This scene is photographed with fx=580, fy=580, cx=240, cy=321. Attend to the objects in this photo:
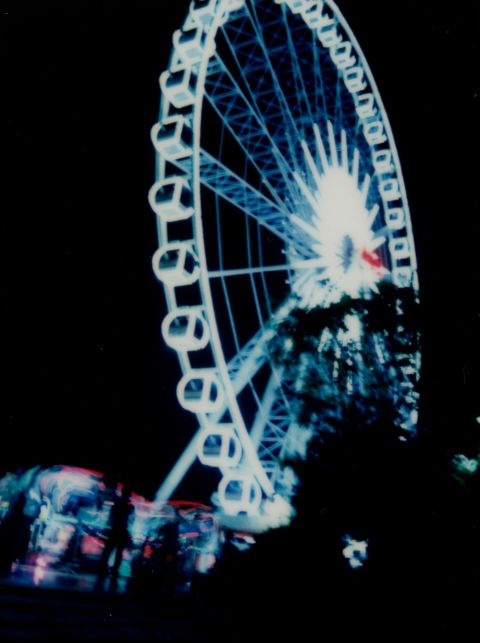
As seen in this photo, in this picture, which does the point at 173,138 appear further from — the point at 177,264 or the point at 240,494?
the point at 240,494

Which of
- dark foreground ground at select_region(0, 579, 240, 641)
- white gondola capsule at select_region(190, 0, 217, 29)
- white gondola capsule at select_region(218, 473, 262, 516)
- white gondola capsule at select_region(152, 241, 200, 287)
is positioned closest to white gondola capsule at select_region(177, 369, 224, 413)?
white gondola capsule at select_region(218, 473, 262, 516)

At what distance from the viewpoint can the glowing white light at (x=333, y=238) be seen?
11.7 metres

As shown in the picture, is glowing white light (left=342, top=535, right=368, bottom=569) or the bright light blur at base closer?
glowing white light (left=342, top=535, right=368, bottom=569)

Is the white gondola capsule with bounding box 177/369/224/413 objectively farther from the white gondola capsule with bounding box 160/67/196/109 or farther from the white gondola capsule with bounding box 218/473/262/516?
the white gondola capsule with bounding box 160/67/196/109

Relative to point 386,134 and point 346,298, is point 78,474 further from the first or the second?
point 386,134

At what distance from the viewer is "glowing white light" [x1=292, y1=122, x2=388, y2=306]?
1167cm

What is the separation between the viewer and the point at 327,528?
580 centimetres

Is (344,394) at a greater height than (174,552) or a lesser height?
greater

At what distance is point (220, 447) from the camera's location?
9.02m

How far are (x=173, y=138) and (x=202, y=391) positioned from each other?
4.10 metres

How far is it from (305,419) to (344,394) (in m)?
0.57

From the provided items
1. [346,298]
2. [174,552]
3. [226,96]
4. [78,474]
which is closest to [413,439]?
[346,298]

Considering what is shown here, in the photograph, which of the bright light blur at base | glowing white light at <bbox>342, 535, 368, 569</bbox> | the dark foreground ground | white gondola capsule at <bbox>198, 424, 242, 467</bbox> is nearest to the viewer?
the dark foreground ground

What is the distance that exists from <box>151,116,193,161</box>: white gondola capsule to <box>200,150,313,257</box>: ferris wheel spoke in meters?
0.84
